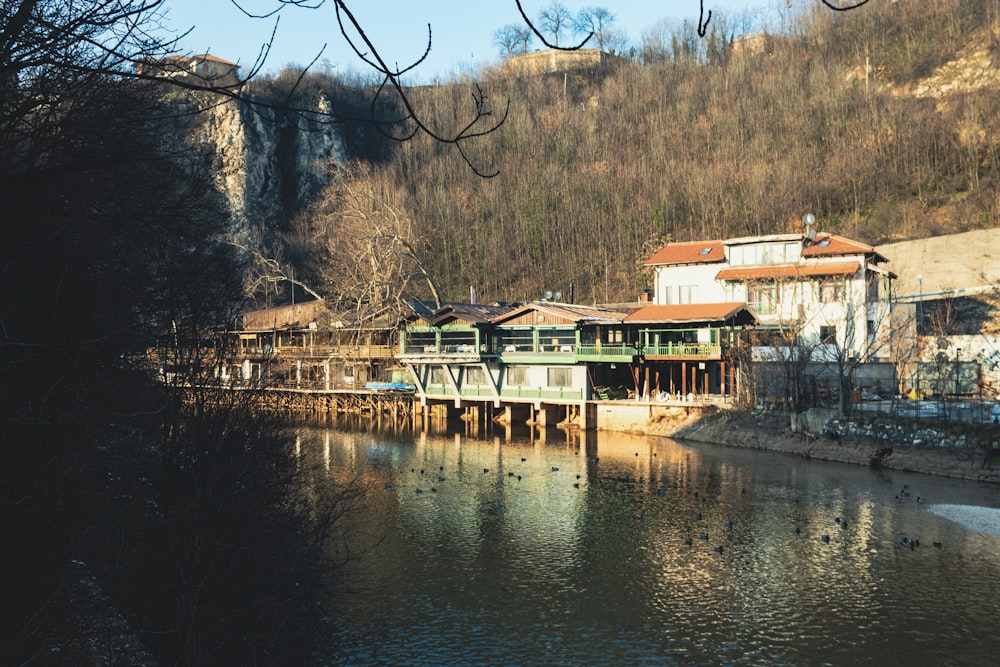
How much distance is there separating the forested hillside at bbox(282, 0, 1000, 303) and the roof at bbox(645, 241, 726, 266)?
1379cm

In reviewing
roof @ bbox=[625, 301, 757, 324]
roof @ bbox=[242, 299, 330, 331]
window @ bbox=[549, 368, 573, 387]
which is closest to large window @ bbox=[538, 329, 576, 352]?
window @ bbox=[549, 368, 573, 387]

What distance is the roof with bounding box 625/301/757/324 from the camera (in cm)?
3953

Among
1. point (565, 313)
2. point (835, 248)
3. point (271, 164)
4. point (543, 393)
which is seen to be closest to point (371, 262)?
point (565, 313)

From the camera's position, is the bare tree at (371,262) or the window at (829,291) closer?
the window at (829,291)

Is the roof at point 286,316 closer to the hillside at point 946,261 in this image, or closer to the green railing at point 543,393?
the green railing at point 543,393

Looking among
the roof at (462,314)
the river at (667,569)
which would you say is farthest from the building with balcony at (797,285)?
the river at (667,569)

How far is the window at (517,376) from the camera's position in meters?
44.7

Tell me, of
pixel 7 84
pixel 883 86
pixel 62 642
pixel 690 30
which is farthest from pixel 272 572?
pixel 690 30

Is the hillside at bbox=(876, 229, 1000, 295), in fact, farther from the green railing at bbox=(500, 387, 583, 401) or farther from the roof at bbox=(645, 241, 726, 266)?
the green railing at bbox=(500, 387, 583, 401)

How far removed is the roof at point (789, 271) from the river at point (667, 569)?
15.9 metres

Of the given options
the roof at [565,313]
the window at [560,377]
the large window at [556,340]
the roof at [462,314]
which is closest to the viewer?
the roof at [565,313]

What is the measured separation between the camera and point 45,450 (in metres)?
6.52

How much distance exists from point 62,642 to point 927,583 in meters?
17.0

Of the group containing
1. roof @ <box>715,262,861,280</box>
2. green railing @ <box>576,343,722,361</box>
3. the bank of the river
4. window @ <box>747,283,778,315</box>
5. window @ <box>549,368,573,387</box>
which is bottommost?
the bank of the river
